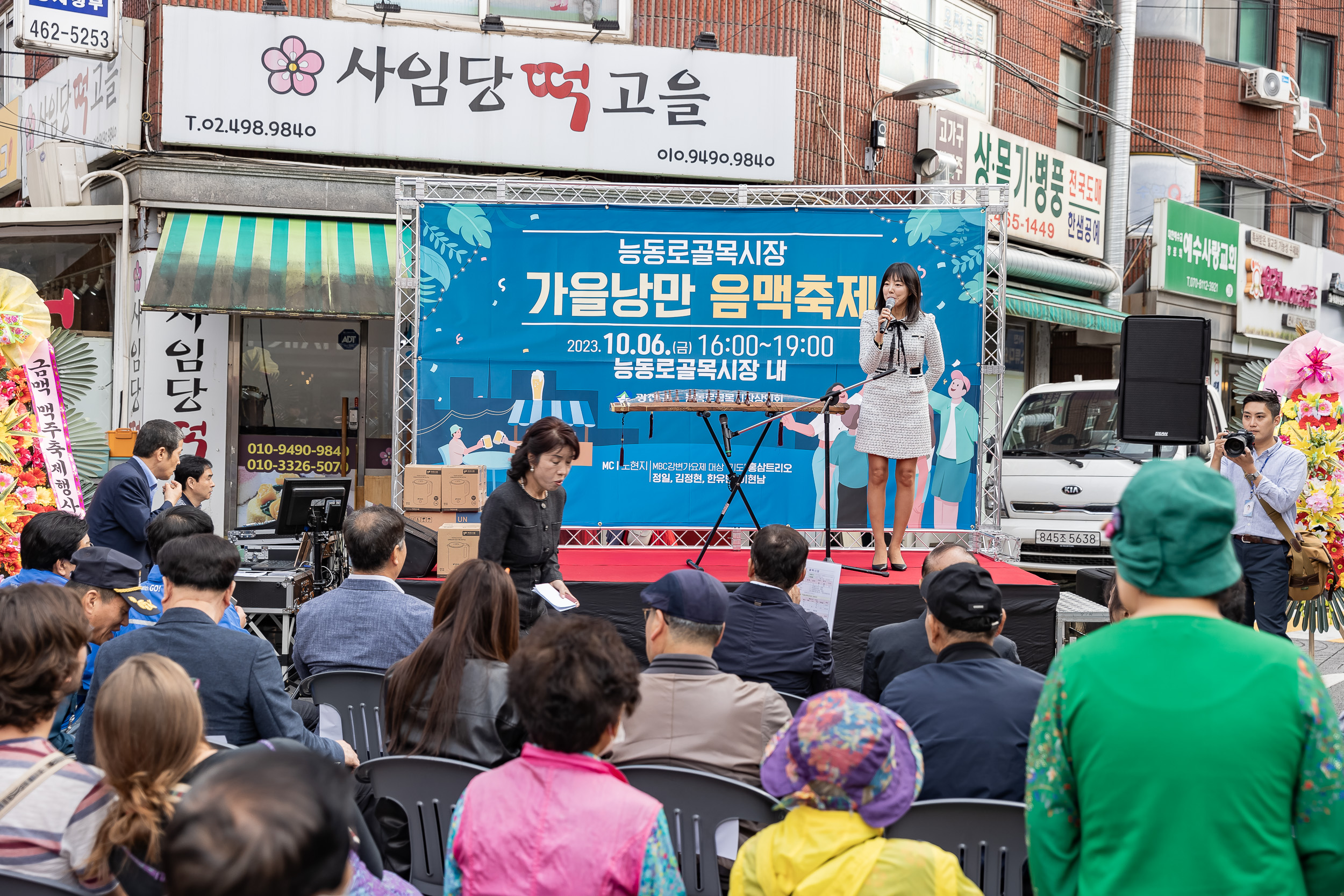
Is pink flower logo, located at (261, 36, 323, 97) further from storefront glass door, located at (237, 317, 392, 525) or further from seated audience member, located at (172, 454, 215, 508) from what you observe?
seated audience member, located at (172, 454, 215, 508)

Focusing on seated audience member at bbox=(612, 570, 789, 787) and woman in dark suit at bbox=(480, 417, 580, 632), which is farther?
woman in dark suit at bbox=(480, 417, 580, 632)

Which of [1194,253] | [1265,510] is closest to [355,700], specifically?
[1265,510]

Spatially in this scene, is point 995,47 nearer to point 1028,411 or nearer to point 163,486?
point 1028,411

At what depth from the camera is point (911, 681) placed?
9.63 feet

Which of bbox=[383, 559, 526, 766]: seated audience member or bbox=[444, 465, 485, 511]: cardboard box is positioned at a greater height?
bbox=[444, 465, 485, 511]: cardboard box

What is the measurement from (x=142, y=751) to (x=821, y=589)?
3247mm

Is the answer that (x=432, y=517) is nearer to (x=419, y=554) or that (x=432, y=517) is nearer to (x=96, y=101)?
(x=419, y=554)

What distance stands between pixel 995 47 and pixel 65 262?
37.2 feet

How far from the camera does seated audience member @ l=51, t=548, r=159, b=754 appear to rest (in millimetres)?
3906

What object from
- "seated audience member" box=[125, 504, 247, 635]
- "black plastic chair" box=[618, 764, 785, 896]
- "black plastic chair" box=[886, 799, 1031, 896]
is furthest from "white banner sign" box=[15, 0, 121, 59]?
"black plastic chair" box=[886, 799, 1031, 896]

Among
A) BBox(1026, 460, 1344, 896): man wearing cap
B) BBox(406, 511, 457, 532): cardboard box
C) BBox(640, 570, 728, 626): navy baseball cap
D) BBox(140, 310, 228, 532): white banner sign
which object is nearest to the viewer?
BBox(1026, 460, 1344, 896): man wearing cap

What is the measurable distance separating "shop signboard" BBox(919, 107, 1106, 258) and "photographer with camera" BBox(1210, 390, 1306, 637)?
6.41 metres

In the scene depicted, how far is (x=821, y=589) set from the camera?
486 cm

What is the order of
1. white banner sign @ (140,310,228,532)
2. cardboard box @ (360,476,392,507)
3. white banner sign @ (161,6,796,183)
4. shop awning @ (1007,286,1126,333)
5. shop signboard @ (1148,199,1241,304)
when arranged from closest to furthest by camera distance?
1. white banner sign @ (161,6,796,183)
2. white banner sign @ (140,310,228,532)
3. cardboard box @ (360,476,392,507)
4. shop awning @ (1007,286,1126,333)
5. shop signboard @ (1148,199,1241,304)
